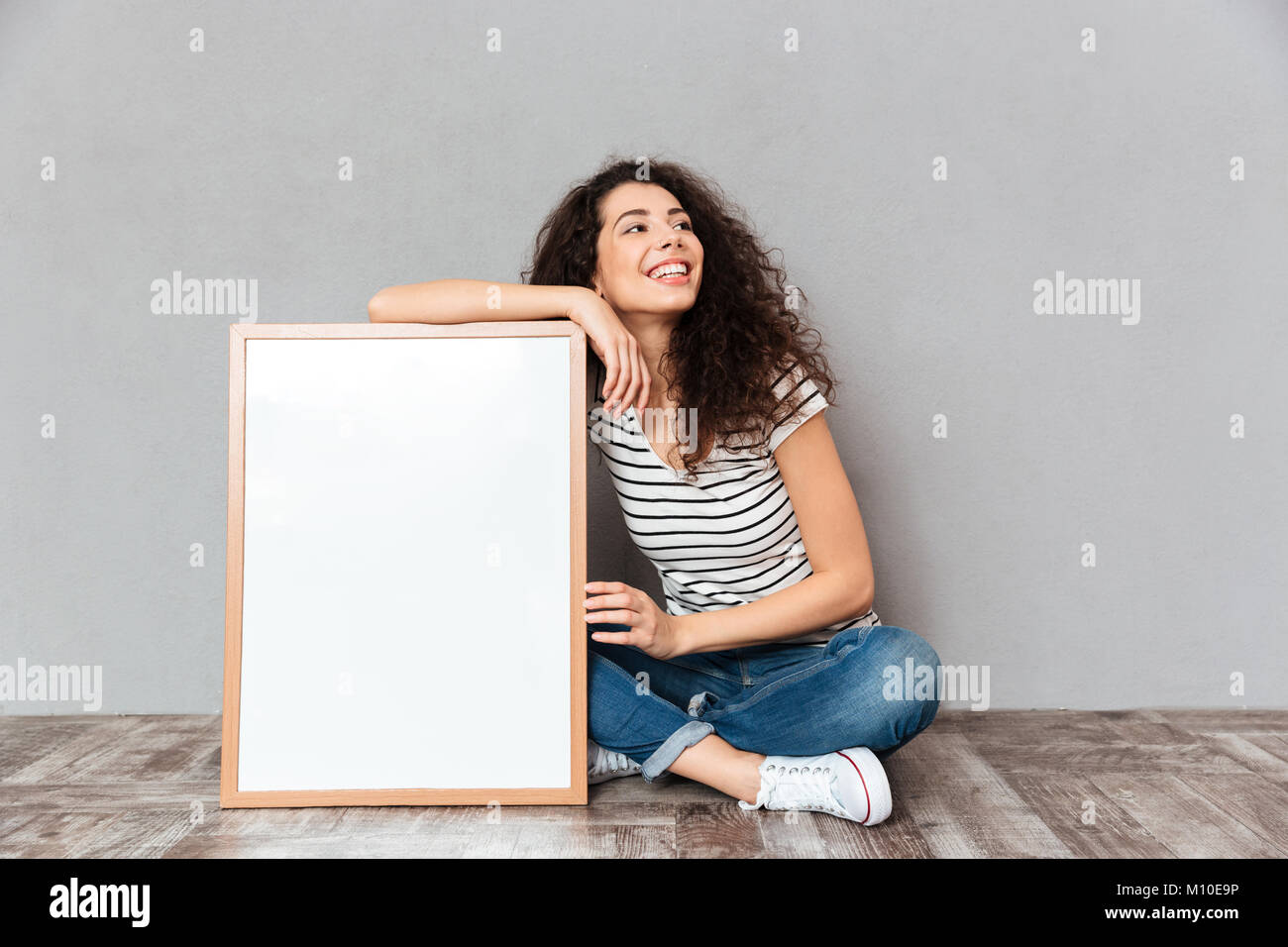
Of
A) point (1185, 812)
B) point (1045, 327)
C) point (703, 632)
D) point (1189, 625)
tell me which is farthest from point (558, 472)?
point (1189, 625)

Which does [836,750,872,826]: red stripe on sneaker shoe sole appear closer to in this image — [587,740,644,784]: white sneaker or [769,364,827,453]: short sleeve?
[587,740,644,784]: white sneaker

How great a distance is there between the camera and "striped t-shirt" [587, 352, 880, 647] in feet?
4.74

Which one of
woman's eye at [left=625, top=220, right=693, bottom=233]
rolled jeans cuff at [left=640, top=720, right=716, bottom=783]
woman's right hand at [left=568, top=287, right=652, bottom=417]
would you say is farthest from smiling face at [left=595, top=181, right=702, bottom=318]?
rolled jeans cuff at [left=640, top=720, right=716, bottom=783]

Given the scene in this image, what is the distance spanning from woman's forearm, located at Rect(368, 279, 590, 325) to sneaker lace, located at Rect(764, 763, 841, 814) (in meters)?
0.68

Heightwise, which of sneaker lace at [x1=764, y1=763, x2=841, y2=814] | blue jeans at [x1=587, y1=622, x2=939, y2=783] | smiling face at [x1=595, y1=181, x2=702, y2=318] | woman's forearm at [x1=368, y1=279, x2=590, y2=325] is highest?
smiling face at [x1=595, y1=181, x2=702, y2=318]

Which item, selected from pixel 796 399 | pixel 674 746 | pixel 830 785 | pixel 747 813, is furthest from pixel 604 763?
pixel 796 399

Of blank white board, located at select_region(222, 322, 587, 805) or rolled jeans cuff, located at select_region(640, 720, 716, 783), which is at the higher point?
blank white board, located at select_region(222, 322, 587, 805)

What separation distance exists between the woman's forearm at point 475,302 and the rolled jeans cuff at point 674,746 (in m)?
0.59

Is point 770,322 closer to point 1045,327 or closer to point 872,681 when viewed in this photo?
point 872,681

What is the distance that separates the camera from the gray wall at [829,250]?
74.5 inches

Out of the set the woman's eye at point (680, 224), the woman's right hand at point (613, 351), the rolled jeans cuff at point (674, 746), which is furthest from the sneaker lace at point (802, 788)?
the woman's eye at point (680, 224)

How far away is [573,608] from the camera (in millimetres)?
1352

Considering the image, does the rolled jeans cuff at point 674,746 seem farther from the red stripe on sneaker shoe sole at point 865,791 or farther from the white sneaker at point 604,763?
the red stripe on sneaker shoe sole at point 865,791

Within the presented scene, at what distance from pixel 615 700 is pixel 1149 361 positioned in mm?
1223
